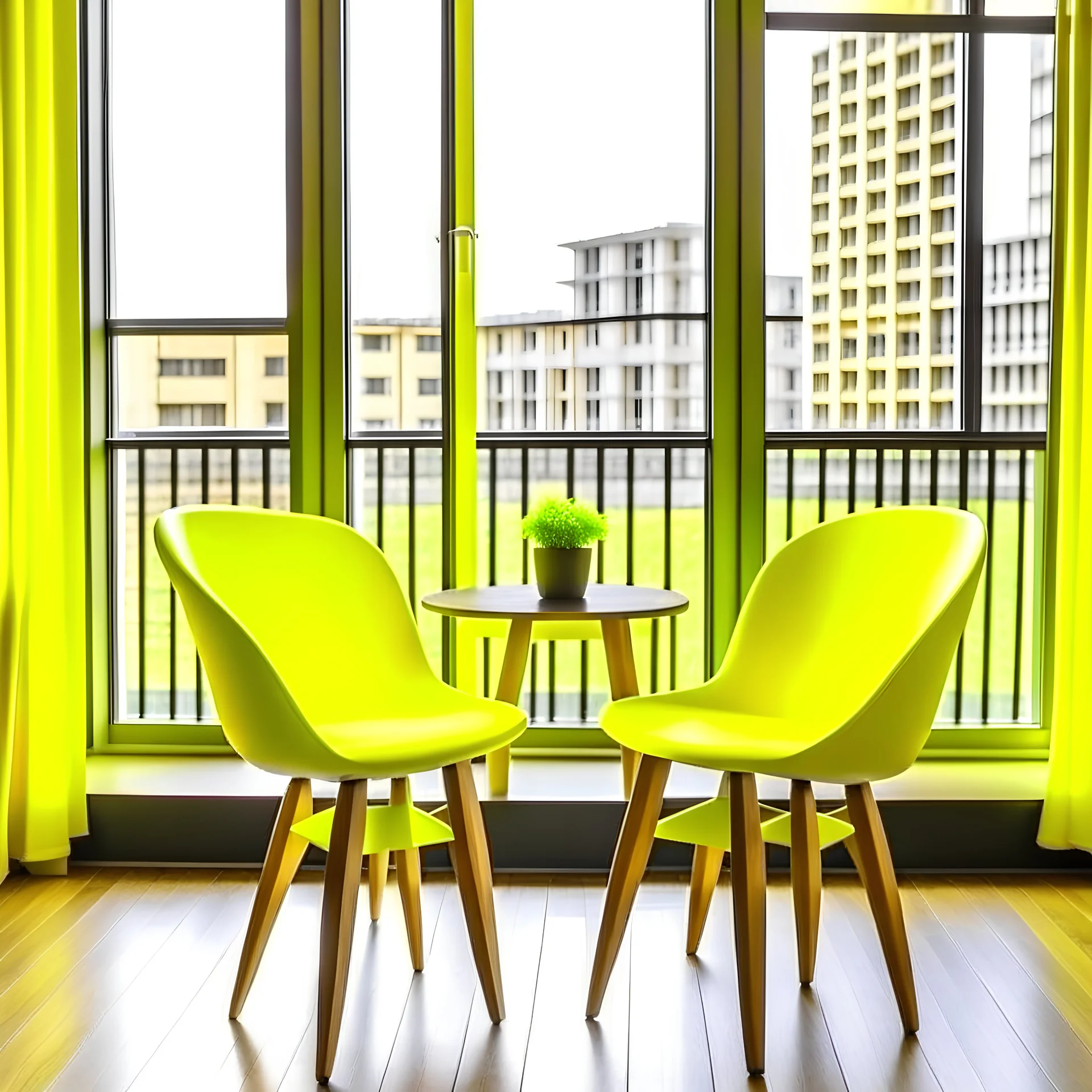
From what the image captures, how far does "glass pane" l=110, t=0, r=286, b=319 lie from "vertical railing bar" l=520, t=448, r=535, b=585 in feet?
2.64

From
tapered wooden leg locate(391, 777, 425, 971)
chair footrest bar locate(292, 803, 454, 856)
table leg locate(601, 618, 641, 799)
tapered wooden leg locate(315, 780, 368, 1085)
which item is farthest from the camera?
table leg locate(601, 618, 641, 799)

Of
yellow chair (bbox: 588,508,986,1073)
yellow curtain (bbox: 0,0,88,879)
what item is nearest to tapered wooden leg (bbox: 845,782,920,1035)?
yellow chair (bbox: 588,508,986,1073)

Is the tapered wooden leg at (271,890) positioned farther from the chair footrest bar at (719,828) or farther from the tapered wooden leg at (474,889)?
the chair footrest bar at (719,828)

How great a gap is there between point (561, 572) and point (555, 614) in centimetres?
21

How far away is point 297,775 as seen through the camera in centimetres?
172

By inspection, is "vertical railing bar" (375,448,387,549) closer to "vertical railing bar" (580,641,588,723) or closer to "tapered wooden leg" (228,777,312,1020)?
"vertical railing bar" (580,641,588,723)

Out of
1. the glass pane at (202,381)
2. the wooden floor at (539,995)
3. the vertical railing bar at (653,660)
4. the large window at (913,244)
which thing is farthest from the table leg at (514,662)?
the glass pane at (202,381)

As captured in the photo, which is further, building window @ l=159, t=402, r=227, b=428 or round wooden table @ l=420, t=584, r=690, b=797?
building window @ l=159, t=402, r=227, b=428

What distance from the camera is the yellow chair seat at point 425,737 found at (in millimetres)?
1674

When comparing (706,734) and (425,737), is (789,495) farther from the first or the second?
(425,737)

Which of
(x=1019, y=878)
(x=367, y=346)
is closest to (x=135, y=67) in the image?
(x=367, y=346)

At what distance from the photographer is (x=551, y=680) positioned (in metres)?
3.14

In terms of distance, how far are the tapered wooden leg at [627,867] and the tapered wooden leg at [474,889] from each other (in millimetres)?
175

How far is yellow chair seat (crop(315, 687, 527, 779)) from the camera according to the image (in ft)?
5.49
